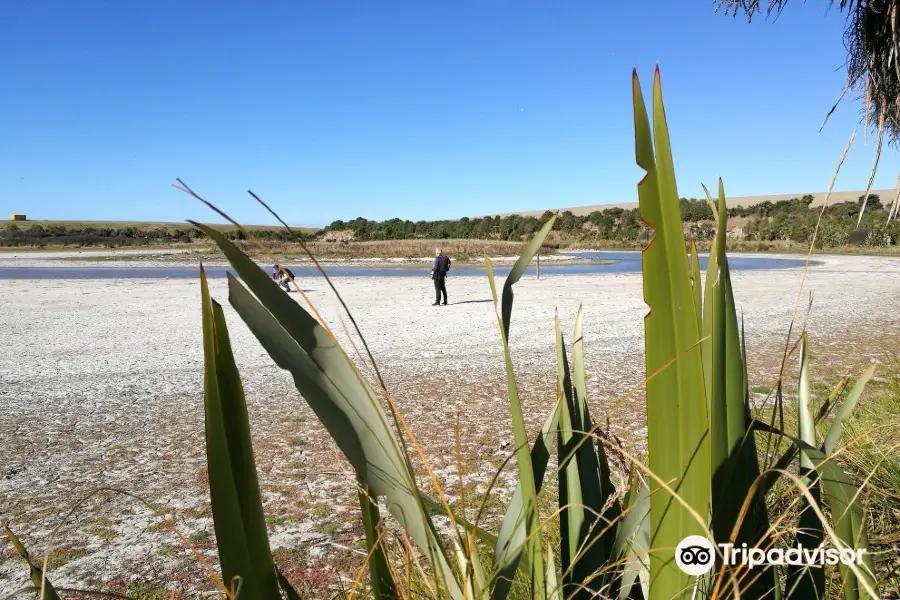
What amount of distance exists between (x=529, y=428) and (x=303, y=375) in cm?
457

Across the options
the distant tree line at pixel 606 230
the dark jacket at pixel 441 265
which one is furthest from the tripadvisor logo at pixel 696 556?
the distant tree line at pixel 606 230

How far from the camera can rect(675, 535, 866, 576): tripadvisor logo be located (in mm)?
794

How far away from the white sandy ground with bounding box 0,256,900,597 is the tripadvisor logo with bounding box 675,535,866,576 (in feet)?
0.92

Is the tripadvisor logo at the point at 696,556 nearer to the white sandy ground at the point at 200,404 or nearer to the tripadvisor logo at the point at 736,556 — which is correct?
the tripadvisor logo at the point at 736,556

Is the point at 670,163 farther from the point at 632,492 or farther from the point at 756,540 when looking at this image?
the point at 632,492

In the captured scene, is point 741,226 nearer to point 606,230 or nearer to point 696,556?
point 606,230

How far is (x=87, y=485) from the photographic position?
4.16 metres

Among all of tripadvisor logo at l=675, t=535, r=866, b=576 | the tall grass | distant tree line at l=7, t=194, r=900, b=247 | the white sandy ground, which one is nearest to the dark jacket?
the white sandy ground

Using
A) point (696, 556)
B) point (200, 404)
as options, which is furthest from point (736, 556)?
point (200, 404)

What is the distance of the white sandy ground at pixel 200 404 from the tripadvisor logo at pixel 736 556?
280 millimetres

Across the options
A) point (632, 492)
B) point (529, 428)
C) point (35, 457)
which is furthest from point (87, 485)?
point (632, 492)

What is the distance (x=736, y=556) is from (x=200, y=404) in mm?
6396

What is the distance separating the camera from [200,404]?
6520 mm

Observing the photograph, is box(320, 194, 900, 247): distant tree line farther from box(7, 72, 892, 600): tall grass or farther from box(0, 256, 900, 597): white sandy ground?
box(7, 72, 892, 600): tall grass
